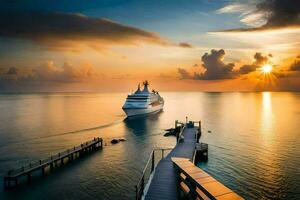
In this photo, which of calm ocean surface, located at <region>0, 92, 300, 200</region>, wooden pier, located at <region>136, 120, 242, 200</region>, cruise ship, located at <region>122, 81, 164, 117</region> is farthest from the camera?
cruise ship, located at <region>122, 81, 164, 117</region>

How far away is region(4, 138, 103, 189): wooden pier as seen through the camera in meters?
28.8

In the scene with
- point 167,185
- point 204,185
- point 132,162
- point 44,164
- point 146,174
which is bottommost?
point 146,174

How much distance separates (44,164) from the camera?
33.3 meters

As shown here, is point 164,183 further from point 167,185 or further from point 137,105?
point 137,105

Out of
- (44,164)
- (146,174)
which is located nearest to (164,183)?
(146,174)

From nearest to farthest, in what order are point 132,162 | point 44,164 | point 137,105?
point 44,164 < point 132,162 < point 137,105

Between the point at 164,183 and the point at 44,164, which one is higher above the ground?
the point at 164,183

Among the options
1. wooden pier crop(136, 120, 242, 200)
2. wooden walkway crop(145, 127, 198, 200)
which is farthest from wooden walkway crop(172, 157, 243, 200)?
wooden walkway crop(145, 127, 198, 200)

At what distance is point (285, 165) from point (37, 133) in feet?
186

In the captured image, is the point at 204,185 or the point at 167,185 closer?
the point at 204,185

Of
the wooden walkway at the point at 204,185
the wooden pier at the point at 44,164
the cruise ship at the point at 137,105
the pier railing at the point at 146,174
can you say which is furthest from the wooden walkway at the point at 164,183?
the cruise ship at the point at 137,105

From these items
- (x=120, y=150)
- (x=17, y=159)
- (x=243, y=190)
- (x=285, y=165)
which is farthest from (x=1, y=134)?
(x=285, y=165)

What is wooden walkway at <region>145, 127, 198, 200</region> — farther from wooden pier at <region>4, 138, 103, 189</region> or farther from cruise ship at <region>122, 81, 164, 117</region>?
cruise ship at <region>122, 81, 164, 117</region>

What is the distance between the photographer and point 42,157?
39.8 metres
